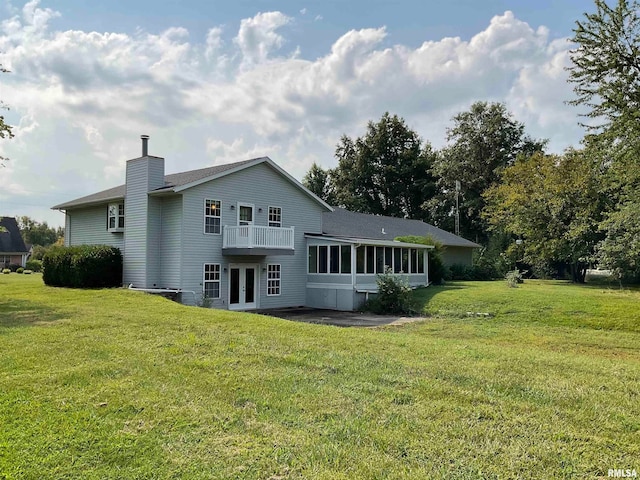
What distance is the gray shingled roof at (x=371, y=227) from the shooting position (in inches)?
1023

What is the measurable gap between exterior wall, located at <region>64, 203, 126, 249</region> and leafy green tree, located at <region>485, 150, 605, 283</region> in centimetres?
2399

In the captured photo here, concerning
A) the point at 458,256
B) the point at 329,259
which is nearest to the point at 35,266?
the point at 329,259

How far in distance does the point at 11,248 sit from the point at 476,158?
48037mm

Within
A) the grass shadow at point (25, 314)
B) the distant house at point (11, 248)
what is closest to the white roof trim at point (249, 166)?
the grass shadow at point (25, 314)

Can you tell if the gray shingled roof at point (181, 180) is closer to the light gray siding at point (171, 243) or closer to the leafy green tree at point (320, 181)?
the light gray siding at point (171, 243)

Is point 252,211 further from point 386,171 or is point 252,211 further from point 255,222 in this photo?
point 386,171

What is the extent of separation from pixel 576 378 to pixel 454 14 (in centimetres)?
1177

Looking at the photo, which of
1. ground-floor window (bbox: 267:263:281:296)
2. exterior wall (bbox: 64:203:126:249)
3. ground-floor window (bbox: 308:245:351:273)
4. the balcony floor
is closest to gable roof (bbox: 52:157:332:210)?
exterior wall (bbox: 64:203:126:249)

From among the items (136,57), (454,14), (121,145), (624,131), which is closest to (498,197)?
(624,131)

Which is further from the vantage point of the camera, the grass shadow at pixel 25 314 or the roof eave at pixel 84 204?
the roof eave at pixel 84 204

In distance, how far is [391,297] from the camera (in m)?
18.6

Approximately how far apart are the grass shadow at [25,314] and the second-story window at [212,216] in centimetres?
651

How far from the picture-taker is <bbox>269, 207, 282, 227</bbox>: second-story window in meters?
20.6

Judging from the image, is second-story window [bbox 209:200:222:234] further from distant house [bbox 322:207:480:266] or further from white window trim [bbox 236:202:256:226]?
distant house [bbox 322:207:480:266]
